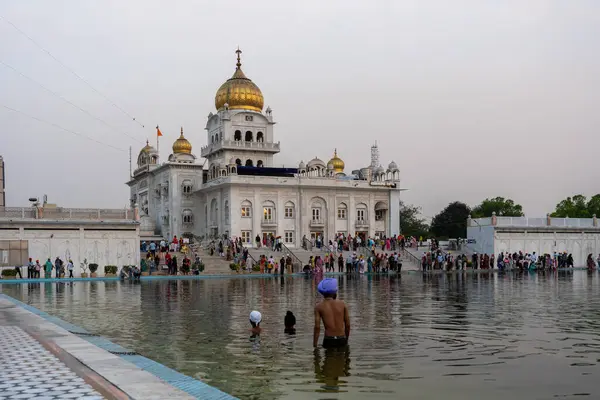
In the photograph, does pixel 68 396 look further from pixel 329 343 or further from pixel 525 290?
pixel 525 290

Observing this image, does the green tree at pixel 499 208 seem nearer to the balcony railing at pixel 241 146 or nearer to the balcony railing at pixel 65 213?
the balcony railing at pixel 241 146

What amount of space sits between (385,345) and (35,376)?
5641 mm

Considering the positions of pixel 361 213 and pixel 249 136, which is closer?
pixel 361 213

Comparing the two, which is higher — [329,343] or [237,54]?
[237,54]

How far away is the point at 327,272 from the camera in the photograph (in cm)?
4462

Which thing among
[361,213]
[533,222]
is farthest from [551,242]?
[361,213]

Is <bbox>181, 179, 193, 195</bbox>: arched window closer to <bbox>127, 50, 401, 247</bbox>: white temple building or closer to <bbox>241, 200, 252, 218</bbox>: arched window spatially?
<bbox>127, 50, 401, 247</bbox>: white temple building

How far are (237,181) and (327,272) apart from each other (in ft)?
47.5

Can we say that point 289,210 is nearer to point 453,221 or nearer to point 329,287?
point 453,221

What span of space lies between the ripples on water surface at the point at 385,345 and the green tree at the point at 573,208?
59173mm

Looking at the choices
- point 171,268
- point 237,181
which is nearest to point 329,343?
point 171,268

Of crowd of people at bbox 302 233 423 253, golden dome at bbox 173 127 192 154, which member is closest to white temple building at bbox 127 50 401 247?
golden dome at bbox 173 127 192 154

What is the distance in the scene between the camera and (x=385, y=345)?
11766 millimetres

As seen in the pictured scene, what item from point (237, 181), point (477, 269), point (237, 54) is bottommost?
point (477, 269)
